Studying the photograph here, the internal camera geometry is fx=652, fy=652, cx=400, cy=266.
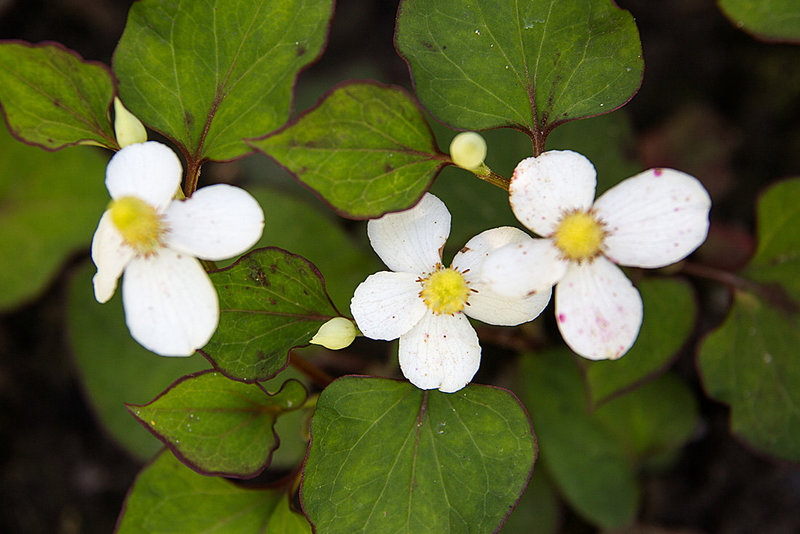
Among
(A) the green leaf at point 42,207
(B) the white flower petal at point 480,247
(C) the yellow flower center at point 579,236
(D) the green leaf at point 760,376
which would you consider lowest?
(A) the green leaf at point 42,207

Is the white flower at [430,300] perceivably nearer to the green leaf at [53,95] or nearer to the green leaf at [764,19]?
the green leaf at [53,95]

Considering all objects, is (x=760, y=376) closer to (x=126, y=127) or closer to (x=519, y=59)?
(x=519, y=59)

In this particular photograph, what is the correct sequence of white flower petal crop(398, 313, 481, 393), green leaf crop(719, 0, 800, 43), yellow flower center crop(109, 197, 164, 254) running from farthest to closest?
green leaf crop(719, 0, 800, 43)
white flower petal crop(398, 313, 481, 393)
yellow flower center crop(109, 197, 164, 254)

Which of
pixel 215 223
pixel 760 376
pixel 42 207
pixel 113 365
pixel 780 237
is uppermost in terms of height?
pixel 215 223

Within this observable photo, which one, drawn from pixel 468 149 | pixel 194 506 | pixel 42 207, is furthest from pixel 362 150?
pixel 42 207

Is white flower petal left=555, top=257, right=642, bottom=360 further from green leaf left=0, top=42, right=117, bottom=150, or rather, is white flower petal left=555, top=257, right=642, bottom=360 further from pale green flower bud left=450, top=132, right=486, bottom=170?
green leaf left=0, top=42, right=117, bottom=150

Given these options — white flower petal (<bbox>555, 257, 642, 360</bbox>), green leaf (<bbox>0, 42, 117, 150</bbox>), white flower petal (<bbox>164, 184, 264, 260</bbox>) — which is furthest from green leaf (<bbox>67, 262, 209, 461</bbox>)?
white flower petal (<bbox>555, 257, 642, 360</bbox>)

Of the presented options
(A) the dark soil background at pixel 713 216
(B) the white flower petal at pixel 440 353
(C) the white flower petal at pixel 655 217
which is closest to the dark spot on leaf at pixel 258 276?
(B) the white flower petal at pixel 440 353
